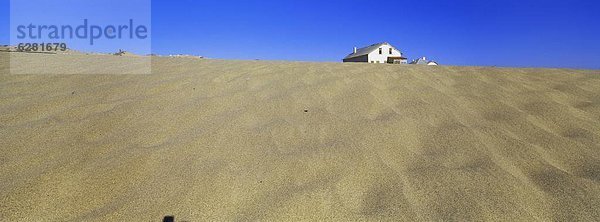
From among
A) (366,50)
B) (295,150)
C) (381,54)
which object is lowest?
(295,150)

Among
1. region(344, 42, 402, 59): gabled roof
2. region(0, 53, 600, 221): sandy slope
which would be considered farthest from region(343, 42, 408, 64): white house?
region(0, 53, 600, 221): sandy slope

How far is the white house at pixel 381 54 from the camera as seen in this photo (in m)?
29.4

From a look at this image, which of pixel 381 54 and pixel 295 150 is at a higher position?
pixel 381 54

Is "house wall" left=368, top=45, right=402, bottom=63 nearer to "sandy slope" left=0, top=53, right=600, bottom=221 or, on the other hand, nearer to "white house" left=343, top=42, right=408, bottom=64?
"white house" left=343, top=42, right=408, bottom=64

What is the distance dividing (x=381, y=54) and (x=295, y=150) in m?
28.7

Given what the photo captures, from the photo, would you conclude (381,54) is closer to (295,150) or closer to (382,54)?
(382,54)

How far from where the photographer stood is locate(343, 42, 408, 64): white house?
29438 mm

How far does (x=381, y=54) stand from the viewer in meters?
29.8

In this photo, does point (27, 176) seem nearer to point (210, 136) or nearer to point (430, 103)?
point (210, 136)

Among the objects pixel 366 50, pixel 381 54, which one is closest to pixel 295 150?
pixel 381 54

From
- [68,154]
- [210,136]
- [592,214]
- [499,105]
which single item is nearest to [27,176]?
[68,154]

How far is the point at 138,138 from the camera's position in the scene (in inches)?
92.4

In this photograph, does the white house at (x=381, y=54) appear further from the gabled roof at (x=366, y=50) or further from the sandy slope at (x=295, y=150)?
the sandy slope at (x=295, y=150)

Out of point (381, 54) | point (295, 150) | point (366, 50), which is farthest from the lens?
point (366, 50)
